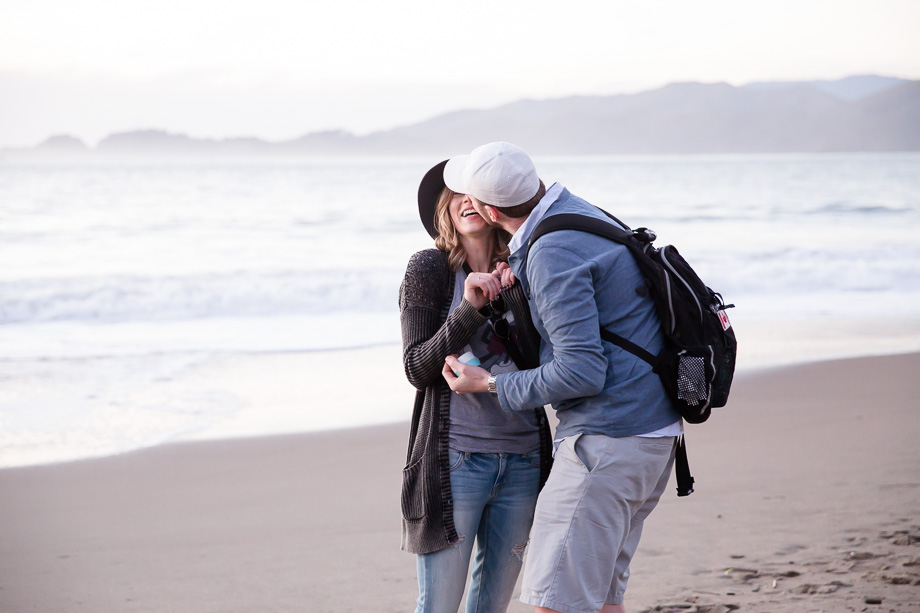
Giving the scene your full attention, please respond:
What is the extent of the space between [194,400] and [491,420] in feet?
17.8

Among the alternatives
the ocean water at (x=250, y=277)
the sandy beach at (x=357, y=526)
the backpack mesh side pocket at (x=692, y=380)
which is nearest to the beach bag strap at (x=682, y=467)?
the backpack mesh side pocket at (x=692, y=380)

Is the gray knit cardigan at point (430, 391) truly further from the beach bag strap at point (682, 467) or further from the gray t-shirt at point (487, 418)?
the beach bag strap at point (682, 467)

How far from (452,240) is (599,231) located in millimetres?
589

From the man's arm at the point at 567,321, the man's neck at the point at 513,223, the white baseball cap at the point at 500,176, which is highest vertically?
the white baseball cap at the point at 500,176

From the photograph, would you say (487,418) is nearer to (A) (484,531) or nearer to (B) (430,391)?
(B) (430,391)

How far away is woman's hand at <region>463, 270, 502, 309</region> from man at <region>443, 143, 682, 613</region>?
0.10 meters

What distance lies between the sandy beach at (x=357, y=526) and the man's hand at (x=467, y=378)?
1.92 meters

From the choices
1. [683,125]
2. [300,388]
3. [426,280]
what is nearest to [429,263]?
[426,280]

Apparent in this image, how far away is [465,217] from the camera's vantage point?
2.51 m

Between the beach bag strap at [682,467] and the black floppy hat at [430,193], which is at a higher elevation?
the black floppy hat at [430,193]

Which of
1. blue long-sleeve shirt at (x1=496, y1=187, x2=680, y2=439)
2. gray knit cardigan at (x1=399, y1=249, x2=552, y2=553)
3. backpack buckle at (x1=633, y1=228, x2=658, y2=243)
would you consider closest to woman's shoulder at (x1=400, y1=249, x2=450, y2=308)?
gray knit cardigan at (x1=399, y1=249, x2=552, y2=553)

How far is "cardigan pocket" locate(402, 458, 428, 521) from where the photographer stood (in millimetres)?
2438

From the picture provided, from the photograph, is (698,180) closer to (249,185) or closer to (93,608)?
(249,185)

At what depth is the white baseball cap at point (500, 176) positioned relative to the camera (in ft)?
7.07
